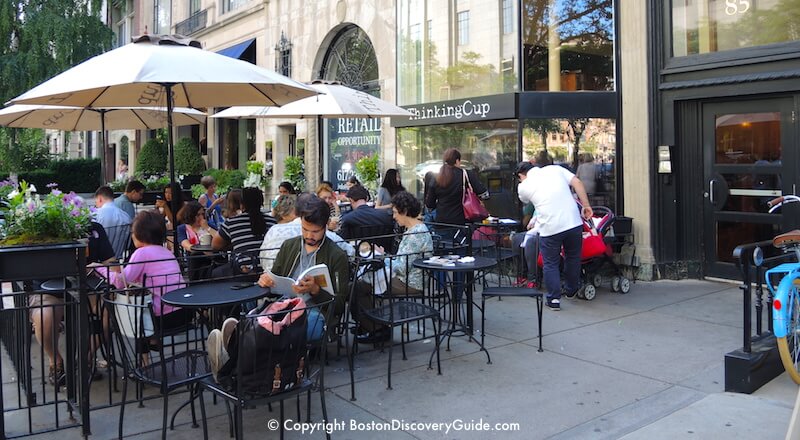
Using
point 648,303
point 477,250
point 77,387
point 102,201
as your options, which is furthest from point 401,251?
point 102,201

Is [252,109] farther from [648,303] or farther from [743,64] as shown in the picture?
[743,64]

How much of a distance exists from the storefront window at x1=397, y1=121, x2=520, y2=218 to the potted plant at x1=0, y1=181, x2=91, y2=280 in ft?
21.9

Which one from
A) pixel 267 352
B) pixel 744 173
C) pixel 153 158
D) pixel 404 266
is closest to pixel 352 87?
pixel 744 173

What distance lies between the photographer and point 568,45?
9758 millimetres

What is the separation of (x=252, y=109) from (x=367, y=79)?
589 centimetres

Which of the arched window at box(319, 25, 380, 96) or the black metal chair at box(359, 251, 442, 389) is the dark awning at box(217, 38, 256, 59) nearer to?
the arched window at box(319, 25, 380, 96)

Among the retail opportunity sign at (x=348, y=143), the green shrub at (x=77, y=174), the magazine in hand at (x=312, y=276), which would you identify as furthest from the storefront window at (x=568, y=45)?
the green shrub at (x=77, y=174)

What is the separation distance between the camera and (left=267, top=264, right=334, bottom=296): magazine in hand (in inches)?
168

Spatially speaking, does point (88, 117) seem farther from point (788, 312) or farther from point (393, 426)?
point (788, 312)

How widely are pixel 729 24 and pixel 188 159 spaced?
17.7 m

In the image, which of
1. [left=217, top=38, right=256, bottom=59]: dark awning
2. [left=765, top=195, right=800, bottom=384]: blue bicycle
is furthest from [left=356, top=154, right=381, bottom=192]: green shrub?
[left=217, top=38, right=256, bottom=59]: dark awning

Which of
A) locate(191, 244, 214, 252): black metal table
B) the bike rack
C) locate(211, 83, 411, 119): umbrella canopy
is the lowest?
the bike rack

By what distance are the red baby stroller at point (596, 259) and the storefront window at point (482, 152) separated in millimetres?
Result: 1818

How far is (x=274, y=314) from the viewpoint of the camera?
343 cm
